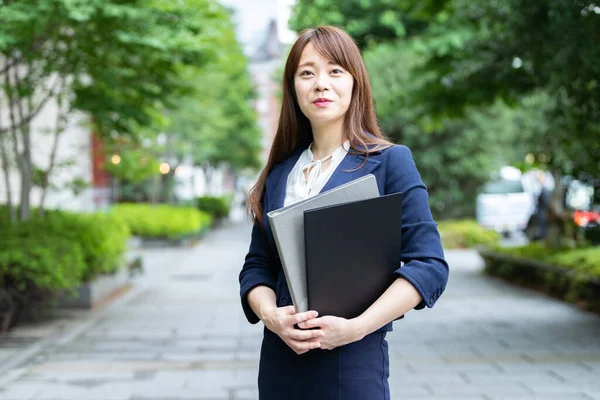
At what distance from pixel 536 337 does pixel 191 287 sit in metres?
6.55

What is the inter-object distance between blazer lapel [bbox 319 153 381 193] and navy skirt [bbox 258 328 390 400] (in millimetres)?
421

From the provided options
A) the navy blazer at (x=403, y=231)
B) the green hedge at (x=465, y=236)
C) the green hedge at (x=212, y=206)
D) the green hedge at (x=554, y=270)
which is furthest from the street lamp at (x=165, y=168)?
the navy blazer at (x=403, y=231)

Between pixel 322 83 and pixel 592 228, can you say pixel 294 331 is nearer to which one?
pixel 322 83

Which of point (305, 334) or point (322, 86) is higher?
point (322, 86)

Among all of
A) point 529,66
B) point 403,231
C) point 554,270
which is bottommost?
point 554,270

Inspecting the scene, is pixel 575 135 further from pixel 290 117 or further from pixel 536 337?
pixel 290 117

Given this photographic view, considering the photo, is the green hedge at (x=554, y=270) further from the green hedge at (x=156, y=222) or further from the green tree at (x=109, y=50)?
the green hedge at (x=156, y=222)

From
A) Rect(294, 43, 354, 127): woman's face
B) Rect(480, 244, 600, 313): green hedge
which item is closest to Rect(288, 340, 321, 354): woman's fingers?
Rect(294, 43, 354, 127): woman's face

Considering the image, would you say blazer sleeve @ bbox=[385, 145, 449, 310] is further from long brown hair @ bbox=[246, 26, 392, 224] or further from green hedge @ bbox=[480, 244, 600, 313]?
green hedge @ bbox=[480, 244, 600, 313]

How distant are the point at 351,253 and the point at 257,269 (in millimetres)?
400

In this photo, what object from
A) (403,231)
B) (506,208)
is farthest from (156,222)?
(403,231)

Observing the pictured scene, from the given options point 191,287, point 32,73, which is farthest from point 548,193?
point 32,73

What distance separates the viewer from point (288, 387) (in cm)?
197

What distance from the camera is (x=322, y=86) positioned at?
6.56ft
